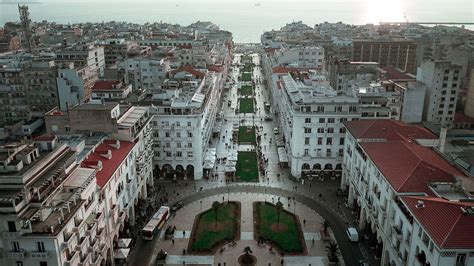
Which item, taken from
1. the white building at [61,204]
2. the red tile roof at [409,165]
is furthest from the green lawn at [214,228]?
the red tile roof at [409,165]

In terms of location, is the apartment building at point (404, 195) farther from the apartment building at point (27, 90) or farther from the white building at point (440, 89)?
the apartment building at point (27, 90)

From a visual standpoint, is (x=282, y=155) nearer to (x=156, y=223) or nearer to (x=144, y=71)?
(x=156, y=223)

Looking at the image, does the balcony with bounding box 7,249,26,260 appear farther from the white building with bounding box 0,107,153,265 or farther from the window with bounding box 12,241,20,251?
the window with bounding box 12,241,20,251

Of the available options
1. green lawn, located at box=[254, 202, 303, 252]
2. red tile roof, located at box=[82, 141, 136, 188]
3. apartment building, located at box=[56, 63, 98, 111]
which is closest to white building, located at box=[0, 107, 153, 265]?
red tile roof, located at box=[82, 141, 136, 188]

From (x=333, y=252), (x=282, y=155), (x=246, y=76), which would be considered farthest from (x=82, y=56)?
(x=333, y=252)

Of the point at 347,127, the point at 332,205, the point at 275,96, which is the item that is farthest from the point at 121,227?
the point at 275,96

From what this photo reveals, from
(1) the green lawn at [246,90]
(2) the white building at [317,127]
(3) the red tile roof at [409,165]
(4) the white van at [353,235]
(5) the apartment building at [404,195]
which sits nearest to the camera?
(5) the apartment building at [404,195]
